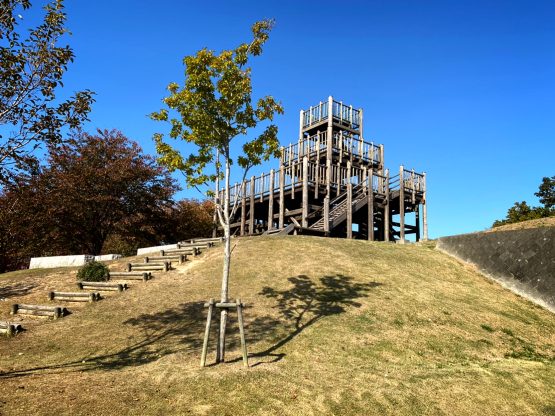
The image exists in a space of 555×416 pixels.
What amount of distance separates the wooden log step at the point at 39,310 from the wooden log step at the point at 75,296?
131 centimetres

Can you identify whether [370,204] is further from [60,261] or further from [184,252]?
[60,261]

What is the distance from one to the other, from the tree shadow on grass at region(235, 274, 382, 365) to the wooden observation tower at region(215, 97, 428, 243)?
870 centimetres

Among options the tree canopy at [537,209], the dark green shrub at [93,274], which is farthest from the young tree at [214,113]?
the tree canopy at [537,209]

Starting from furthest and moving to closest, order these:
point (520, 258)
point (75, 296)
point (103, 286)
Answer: point (520, 258) < point (103, 286) < point (75, 296)

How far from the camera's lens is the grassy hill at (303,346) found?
24.7ft

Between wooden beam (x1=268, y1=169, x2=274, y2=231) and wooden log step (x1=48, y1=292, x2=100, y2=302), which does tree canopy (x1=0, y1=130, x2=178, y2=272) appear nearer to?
wooden beam (x1=268, y1=169, x2=274, y2=231)

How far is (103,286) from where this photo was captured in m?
16.5

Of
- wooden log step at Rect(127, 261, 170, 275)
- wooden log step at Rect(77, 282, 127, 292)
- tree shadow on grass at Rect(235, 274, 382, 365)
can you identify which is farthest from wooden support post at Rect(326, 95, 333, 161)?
wooden log step at Rect(77, 282, 127, 292)

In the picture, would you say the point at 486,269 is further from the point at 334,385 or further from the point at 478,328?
the point at 334,385

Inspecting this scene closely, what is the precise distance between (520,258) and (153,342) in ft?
50.3

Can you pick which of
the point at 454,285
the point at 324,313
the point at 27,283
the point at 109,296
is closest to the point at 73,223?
Answer: the point at 27,283

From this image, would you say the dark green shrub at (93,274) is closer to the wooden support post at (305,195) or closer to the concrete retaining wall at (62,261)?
the concrete retaining wall at (62,261)

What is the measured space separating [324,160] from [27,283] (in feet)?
73.9

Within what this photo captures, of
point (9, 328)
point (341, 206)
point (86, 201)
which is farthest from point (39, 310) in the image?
point (341, 206)
